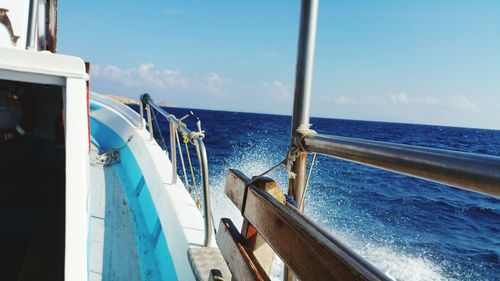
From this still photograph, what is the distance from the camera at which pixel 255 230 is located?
5.11 feet

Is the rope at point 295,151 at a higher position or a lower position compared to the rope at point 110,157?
higher

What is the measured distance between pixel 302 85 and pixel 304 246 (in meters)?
0.82

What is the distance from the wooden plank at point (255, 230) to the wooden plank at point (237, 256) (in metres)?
0.04

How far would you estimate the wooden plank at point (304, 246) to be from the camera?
0.81 meters

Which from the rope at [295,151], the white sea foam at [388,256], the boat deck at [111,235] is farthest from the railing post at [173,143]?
the white sea foam at [388,256]

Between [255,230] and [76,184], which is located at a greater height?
[76,184]

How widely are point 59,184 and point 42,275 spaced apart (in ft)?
5.21

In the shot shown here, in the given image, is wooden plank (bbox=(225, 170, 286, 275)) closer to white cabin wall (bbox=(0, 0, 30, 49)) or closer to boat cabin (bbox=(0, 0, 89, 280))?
boat cabin (bbox=(0, 0, 89, 280))

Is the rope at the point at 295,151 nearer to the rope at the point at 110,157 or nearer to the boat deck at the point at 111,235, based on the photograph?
the boat deck at the point at 111,235

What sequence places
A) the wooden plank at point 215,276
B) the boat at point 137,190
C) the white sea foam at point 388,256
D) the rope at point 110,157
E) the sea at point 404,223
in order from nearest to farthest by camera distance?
the boat at point 137,190 → the wooden plank at point 215,276 → the rope at point 110,157 → the white sea foam at point 388,256 → the sea at point 404,223

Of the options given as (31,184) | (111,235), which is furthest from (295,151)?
(31,184)

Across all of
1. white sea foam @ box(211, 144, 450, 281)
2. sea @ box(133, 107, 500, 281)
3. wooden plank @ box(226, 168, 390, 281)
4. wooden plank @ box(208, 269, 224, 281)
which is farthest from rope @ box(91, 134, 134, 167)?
wooden plank @ box(226, 168, 390, 281)

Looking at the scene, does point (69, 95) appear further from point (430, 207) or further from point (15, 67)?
point (430, 207)

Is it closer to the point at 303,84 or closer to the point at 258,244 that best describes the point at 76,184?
the point at 258,244
